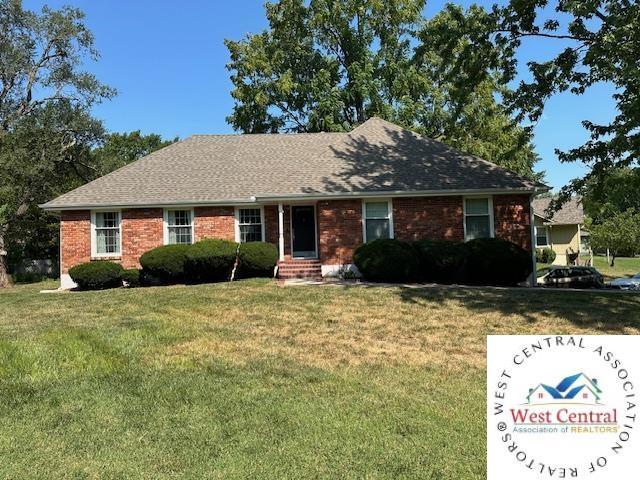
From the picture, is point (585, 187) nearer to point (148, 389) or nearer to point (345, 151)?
point (345, 151)

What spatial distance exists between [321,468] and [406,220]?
13.8 meters

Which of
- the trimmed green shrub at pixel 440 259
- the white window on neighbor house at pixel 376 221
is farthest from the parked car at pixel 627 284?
the white window on neighbor house at pixel 376 221

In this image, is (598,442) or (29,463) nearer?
Result: (598,442)

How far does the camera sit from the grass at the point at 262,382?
4086mm

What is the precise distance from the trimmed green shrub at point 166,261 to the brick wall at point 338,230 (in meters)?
4.49

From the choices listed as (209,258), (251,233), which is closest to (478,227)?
(251,233)

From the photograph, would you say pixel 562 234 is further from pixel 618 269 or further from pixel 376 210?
pixel 376 210

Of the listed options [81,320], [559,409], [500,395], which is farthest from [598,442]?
[81,320]

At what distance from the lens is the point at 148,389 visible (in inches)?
226

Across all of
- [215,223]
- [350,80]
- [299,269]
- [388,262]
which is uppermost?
[350,80]

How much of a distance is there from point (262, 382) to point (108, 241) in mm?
13805

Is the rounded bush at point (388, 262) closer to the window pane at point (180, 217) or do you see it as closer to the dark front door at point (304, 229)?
the dark front door at point (304, 229)

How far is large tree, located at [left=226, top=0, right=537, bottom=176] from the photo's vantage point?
30016 millimetres

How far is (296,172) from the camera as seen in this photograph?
18.7 metres
